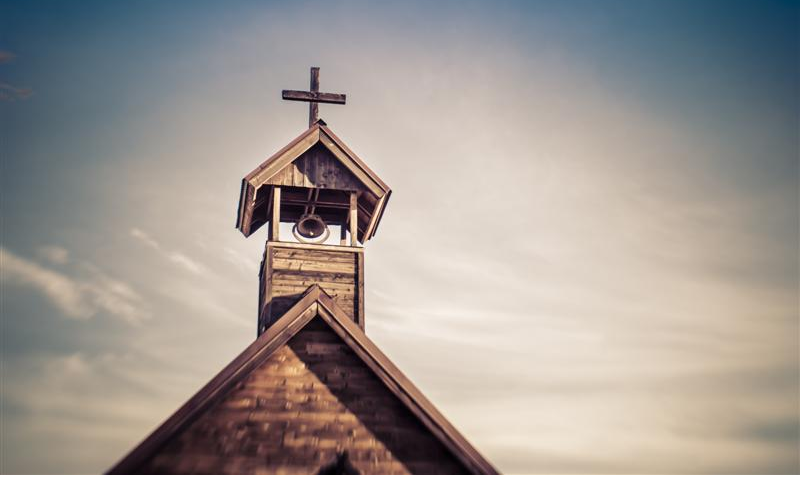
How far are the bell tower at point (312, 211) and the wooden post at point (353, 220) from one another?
23 millimetres

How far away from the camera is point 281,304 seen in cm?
1330

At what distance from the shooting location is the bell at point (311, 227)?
15.2m

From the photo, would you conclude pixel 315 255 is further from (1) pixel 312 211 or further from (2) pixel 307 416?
(2) pixel 307 416

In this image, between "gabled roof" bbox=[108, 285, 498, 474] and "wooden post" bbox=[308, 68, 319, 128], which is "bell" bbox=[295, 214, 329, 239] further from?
"gabled roof" bbox=[108, 285, 498, 474]

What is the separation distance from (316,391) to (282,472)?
1.49 m

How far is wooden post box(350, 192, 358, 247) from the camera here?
47.8 feet

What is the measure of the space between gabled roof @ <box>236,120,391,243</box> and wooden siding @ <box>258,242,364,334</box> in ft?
5.92

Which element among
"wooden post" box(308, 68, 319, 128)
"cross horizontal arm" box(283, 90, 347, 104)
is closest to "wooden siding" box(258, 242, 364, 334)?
"wooden post" box(308, 68, 319, 128)

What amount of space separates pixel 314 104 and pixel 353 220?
132 inches

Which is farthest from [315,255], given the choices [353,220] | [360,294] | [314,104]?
[314,104]
